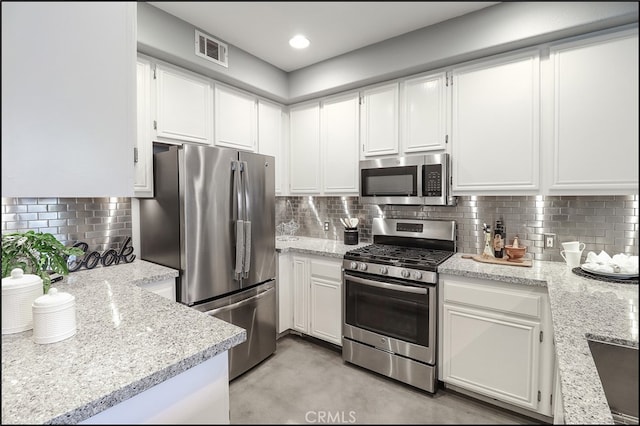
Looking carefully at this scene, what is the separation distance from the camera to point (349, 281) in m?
2.46

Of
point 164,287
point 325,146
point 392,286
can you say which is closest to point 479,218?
point 392,286

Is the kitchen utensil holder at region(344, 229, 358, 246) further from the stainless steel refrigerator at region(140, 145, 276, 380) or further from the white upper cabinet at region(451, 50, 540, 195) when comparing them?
the white upper cabinet at region(451, 50, 540, 195)

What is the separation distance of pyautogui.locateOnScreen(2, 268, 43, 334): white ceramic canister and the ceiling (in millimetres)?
1159

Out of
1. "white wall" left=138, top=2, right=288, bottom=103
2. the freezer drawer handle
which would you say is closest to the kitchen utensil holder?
the freezer drawer handle

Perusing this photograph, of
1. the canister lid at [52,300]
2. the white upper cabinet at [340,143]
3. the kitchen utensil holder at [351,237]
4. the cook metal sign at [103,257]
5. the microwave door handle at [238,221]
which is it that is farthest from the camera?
the kitchen utensil holder at [351,237]

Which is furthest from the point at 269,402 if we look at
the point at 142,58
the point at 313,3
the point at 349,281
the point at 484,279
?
the point at 142,58

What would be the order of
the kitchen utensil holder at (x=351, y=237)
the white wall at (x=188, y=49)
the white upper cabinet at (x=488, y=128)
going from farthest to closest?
the kitchen utensil holder at (x=351, y=237) < the white upper cabinet at (x=488, y=128) < the white wall at (x=188, y=49)

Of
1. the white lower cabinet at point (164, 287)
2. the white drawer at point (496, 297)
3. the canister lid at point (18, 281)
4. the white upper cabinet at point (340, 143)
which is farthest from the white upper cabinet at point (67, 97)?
the white upper cabinet at point (340, 143)

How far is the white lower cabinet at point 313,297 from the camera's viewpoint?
2660 millimetres

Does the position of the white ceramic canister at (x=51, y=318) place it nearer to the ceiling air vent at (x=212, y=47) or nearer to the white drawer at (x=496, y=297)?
the ceiling air vent at (x=212, y=47)

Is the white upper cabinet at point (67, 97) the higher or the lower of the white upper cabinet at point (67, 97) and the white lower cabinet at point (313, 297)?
the higher

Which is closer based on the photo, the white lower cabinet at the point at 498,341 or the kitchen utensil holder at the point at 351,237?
the white lower cabinet at the point at 498,341

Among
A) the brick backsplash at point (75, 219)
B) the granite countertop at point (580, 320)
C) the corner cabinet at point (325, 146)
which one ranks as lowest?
the granite countertop at point (580, 320)

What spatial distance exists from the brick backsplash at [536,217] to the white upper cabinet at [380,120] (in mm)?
567
